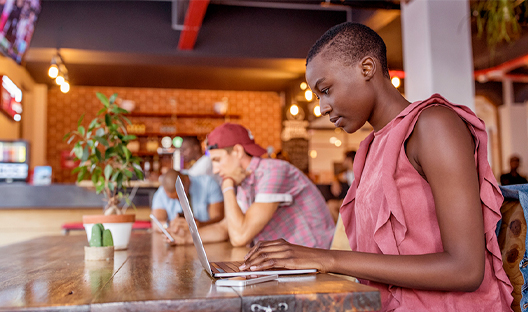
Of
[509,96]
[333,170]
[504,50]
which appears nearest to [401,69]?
[504,50]

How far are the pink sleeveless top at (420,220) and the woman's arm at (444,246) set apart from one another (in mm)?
50

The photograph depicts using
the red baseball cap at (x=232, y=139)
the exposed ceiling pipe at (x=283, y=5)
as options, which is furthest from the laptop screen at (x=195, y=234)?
the exposed ceiling pipe at (x=283, y=5)

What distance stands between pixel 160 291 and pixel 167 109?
922 cm

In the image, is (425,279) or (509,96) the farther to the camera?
(509,96)

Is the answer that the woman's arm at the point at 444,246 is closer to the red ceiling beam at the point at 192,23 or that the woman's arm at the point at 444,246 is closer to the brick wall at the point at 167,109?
the red ceiling beam at the point at 192,23

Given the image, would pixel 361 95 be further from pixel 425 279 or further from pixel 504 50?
pixel 504 50

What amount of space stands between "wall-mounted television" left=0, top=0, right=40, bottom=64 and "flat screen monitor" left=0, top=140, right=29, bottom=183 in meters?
1.09

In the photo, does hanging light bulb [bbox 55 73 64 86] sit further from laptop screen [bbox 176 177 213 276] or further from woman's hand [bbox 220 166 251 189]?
laptop screen [bbox 176 177 213 276]

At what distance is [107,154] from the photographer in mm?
1926

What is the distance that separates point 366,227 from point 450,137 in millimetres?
362

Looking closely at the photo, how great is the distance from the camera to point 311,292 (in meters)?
0.79

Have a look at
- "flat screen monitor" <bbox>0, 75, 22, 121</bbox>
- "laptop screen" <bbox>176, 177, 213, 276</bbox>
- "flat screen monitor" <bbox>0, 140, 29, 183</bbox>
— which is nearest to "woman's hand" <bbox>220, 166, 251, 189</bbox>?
"laptop screen" <bbox>176, 177, 213, 276</bbox>

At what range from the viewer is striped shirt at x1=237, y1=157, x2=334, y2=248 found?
217 cm

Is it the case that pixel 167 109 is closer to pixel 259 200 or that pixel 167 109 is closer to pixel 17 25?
pixel 17 25
